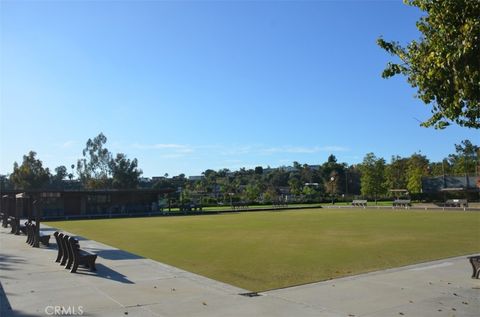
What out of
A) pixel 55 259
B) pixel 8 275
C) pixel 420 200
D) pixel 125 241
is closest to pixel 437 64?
pixel 8 275

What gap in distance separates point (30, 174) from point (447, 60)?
8829 cm

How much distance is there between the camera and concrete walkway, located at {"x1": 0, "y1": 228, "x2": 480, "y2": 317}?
848 cm

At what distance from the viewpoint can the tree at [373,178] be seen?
8306 centimetres

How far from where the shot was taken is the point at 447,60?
7.48 meters

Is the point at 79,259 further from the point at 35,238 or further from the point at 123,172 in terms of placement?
the point at 123,172

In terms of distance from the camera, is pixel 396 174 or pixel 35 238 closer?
pixel 35 238

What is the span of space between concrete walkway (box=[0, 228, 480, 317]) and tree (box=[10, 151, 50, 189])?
77.7m

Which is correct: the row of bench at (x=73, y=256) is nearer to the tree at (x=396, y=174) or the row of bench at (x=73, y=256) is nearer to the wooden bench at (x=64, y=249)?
the wooden bench at (x=64, y=249)

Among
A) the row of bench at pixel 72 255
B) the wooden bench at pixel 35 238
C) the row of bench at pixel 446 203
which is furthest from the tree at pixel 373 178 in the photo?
the row of bench at pixel 72 255

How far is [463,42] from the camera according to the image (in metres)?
7.24

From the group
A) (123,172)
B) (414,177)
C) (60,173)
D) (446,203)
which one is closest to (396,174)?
(414,177)

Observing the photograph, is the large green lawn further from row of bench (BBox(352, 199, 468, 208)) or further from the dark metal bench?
row of bench (BBox(352, 199, 468, 208))

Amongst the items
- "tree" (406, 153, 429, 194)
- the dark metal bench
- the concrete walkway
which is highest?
"tree" (406, 153, 429, 194)

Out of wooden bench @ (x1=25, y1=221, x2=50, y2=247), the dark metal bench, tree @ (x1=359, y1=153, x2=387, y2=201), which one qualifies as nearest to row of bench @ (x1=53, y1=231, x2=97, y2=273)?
the dark metal bench
